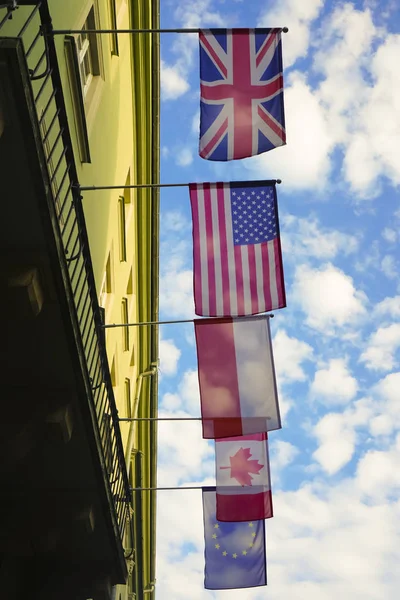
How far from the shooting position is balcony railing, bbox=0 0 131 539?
726cm

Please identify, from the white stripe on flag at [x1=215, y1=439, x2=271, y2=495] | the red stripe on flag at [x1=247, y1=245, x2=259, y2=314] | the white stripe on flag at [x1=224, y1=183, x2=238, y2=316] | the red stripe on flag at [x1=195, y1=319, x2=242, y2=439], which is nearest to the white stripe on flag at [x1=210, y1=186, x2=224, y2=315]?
the white stripe on flag at [x1=224, y1=183, x2=238, y2=316]

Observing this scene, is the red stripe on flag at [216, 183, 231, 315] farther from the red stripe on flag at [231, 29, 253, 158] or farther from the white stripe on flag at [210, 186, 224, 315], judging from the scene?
the red stripe on flag at [231, 29, 253, 158]

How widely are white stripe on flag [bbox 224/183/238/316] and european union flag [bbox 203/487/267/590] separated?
210 inches

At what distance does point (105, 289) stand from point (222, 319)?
5829 millimetres

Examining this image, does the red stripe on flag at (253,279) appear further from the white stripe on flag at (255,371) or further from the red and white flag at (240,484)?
the red and white flag at (240,484)

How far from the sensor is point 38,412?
8.53m

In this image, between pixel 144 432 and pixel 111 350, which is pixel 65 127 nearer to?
pixel 111 350

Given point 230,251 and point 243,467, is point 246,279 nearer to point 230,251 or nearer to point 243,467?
point 230,251

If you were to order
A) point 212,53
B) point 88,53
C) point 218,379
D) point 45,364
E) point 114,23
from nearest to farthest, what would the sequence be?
point 45,364, point 212,53, point 218,379, point 88,53, point 114,23

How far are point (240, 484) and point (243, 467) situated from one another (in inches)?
12.1

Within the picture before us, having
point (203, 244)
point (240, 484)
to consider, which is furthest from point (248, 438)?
point (203, 244)

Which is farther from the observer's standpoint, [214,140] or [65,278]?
[214,140]

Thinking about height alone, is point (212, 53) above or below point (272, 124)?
above

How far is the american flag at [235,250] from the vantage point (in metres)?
9.90
